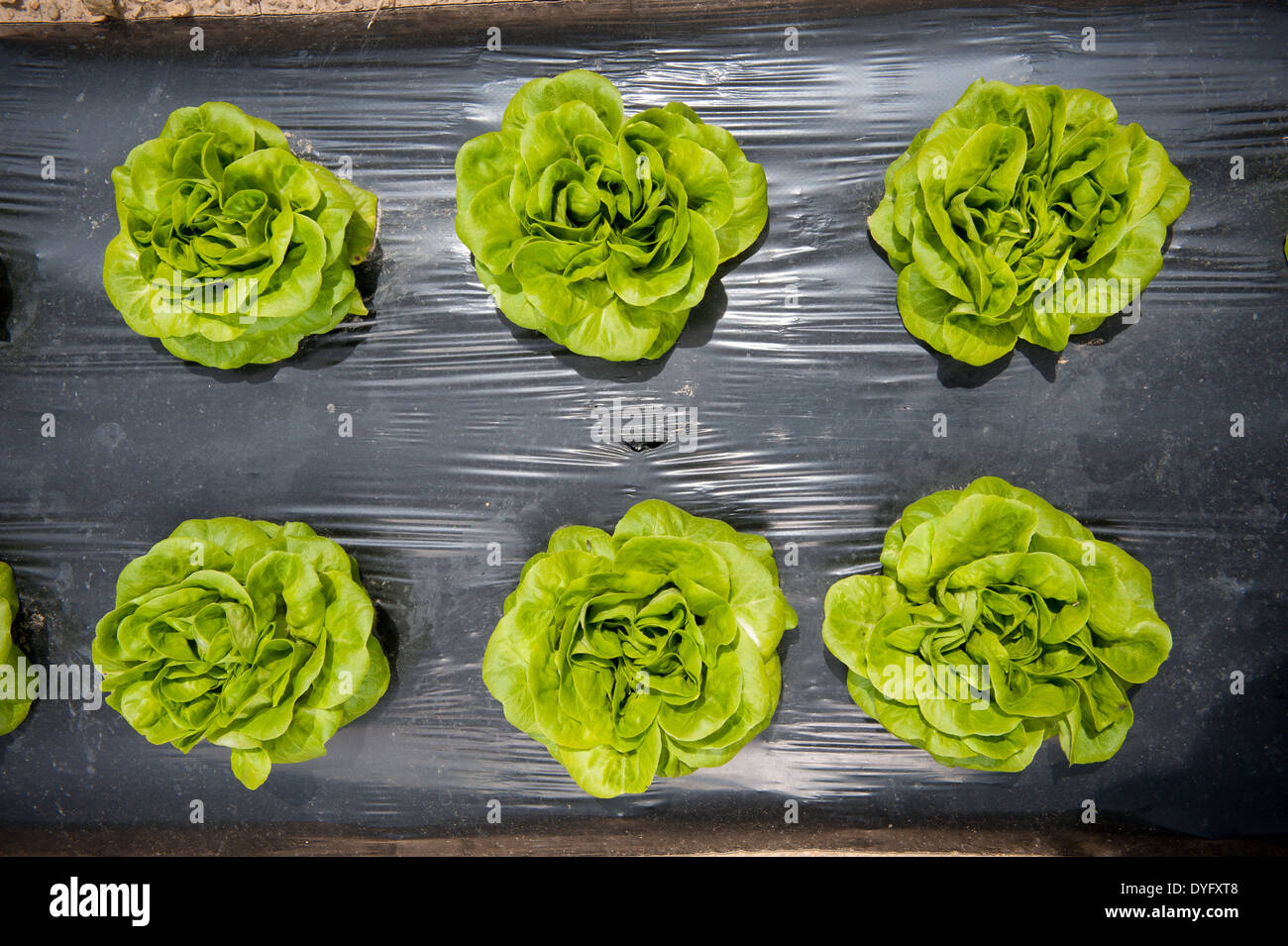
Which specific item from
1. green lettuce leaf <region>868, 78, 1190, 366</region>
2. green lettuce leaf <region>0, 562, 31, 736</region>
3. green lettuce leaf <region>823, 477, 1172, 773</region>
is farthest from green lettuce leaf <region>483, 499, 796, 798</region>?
green lettuce leaf <region>0, 562, 31, 736</region>

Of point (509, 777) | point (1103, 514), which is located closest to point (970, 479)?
point (1103, 514)

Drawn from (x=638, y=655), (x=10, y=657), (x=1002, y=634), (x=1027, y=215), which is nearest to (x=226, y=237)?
(x=10, y=657)

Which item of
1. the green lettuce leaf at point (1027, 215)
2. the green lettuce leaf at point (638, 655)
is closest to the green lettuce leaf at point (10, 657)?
the green lettuce leaf at point (638, 655)

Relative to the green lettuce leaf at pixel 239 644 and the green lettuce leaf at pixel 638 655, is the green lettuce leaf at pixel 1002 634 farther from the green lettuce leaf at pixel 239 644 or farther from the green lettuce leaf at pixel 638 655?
the green lettuce leaf at pixel 239 644

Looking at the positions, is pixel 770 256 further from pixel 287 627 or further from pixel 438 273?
pixel 287 627

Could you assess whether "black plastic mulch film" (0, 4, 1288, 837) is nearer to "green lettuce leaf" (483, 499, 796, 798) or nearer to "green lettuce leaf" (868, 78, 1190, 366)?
"green lettuce leaf" (868, 78, 1190, 366)

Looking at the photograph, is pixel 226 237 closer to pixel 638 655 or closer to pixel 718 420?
pixel 718 420
